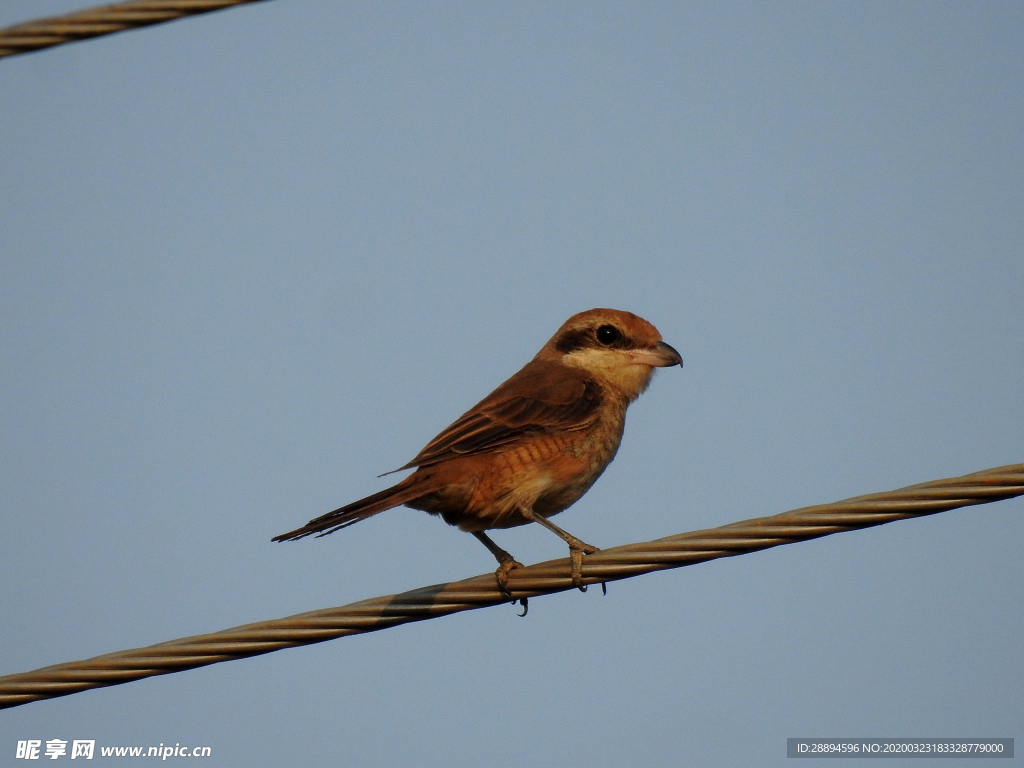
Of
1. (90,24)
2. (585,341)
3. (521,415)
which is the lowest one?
(521,415)

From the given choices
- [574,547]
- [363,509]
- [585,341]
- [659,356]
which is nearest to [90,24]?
[363,509]

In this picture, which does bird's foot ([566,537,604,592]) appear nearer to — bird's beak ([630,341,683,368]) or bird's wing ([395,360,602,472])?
bird's wing ([395,360,602,472])

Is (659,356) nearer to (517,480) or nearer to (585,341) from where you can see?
(585,341)

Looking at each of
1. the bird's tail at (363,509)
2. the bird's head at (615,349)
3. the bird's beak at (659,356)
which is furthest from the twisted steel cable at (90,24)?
the bird's beak at (659,356)

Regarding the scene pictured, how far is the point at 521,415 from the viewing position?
553cm

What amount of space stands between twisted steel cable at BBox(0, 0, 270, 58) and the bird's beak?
345cm

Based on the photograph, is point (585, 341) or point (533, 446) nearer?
point (533, 446)

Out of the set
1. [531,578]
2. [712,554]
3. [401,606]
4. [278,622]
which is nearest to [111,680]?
[278,622]

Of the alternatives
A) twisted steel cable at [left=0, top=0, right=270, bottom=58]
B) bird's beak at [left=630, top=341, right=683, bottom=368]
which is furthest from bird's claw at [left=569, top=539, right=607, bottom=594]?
twisted steel cable at [left=0, top=0, right=270, bottom=58]

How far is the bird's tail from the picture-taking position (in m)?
4.07

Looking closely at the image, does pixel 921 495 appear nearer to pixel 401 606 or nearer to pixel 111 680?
pixel 401 606

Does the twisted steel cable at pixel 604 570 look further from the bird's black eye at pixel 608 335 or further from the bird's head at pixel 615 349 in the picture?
the bird's black eye at pixel 608 335

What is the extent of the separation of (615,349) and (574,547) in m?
2.10

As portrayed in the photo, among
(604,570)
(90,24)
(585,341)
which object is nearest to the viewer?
(604,570)
